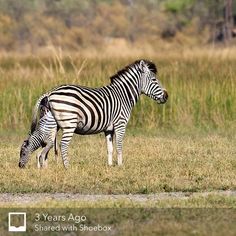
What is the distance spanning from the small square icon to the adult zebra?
3135 mm

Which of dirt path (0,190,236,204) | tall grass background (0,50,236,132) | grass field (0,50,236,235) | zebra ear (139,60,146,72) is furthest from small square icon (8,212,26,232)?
tall grass background (0,50,236,132)

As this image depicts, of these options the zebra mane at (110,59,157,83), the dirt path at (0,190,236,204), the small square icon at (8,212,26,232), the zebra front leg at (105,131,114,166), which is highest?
the zebra mane at (110,59,157,83)

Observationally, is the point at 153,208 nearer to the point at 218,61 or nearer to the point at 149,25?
the point at 218,61

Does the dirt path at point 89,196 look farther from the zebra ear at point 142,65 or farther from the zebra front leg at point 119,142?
the zebra ear at point 142,65

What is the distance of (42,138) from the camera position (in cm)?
1209

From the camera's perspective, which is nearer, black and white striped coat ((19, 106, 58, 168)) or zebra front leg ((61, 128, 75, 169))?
zebra front leg ((61, 128, 75, 169))

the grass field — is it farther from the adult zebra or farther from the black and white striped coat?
the adult zebra

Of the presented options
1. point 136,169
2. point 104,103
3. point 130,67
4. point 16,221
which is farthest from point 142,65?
point 16,221

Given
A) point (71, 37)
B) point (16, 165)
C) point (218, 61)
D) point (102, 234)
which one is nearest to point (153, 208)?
point (102, 234)

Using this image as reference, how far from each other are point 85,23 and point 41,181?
148 feet

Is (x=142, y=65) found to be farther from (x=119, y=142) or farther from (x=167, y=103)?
(x=167, y=103)

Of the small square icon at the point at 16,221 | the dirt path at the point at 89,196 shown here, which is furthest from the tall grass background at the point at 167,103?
the small square icon at the point at 16,221

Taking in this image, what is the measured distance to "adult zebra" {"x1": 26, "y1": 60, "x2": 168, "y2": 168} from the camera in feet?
37.8

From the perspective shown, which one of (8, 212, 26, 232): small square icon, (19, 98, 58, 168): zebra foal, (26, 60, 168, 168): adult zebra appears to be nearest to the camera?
(8, 212, 26, 232): small square icon
